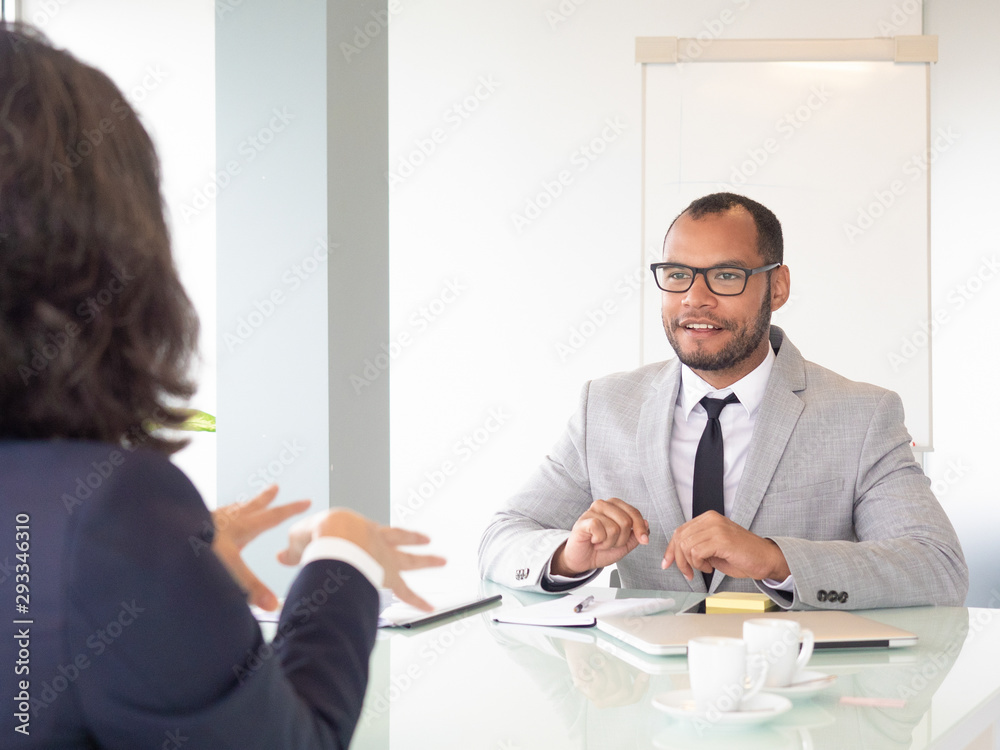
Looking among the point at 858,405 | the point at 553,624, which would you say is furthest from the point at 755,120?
the point at 553,624

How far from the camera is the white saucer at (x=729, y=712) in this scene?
0.98m

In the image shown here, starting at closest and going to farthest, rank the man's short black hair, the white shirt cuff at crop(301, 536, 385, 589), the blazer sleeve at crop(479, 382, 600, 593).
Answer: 1. the white shirt cuff at crop(301, 536, 385, 589)
2. the blazer sleeve at crop(479, 382, 600, 593)
3. the man's short black hair

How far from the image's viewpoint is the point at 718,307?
7.16 ft

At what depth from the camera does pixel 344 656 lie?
0.77 meters

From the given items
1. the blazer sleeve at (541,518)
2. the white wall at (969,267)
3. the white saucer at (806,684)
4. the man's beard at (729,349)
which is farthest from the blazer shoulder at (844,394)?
the white wall at (969,267)

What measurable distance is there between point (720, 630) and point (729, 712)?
0.34m

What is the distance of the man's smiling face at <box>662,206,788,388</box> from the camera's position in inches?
85.9

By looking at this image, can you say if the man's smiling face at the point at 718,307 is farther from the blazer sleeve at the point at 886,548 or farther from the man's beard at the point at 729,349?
the blazer sleeve at the point at 886,548

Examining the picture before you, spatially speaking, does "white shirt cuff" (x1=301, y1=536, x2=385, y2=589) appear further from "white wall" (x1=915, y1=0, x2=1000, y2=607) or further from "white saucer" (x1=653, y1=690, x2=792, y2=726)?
"white wall" (x1=915, y1=0, x2=1000, y2=607)

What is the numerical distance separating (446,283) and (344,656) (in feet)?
10.0

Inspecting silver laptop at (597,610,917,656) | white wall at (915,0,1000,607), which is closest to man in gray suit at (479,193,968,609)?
silver laptop at (597,610,917,656)

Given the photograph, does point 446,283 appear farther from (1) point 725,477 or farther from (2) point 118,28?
(1) point 725,477

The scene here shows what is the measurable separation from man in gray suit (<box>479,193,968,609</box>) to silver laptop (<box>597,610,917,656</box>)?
206 mm

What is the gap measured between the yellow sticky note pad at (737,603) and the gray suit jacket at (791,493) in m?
0.07
